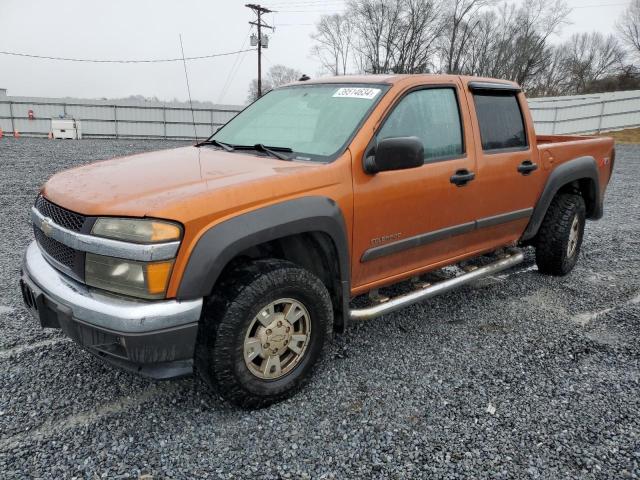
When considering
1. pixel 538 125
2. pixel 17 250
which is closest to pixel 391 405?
pixel 17 250

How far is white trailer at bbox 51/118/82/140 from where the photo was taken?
22062 millimetres

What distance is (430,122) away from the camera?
→ 3.41m

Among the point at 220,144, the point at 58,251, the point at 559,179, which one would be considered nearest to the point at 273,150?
the point at 220,144

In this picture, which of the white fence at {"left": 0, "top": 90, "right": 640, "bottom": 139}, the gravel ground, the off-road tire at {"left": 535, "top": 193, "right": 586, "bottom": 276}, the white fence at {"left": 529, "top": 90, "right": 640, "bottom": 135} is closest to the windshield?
the gravel ground

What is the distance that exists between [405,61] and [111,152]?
36272mm

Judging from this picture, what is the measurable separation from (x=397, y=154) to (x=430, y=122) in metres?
0.82

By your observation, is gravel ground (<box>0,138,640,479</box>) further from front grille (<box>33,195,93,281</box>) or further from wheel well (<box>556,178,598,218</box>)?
wheel well (<box>556,178,598,218</box>)

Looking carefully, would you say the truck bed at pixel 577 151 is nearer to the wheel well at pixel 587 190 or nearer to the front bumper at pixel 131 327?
the wheel well at pixel 587 190

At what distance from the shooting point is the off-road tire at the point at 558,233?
4.58 meters

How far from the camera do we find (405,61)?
152ft

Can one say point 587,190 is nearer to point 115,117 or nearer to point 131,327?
point 131,327

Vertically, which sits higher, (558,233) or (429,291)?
(558,233)

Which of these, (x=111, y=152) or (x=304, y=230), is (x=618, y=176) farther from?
(x=111, y=152)

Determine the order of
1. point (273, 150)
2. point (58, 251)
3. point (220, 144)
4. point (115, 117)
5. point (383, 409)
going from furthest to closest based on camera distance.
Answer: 1. point (115, 117)
2. point (220, 144)
3. point (273, 150)
4. point (383, 409)
5. point (58, 251)
